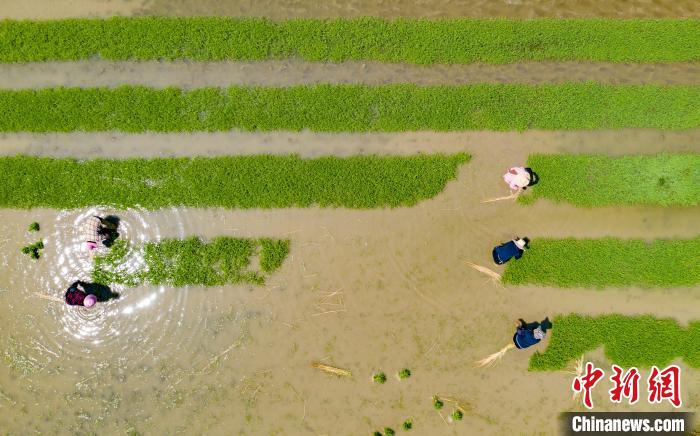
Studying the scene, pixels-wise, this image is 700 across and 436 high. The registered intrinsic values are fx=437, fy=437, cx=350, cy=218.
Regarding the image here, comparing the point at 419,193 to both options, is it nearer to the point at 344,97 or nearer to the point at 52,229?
the point at 344,97

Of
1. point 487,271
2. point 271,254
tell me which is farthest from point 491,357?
point 271,254

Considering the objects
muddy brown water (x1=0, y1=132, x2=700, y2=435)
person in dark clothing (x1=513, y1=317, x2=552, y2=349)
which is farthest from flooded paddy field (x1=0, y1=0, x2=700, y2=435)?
person in dark clothing (x1=513, y1=317, x2=552, y2=349)

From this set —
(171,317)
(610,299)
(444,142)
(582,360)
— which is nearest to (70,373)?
(171,317)

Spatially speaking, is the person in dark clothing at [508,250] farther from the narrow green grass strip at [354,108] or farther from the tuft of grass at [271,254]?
the tuft of grass at [271,254]

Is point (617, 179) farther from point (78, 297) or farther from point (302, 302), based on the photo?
point (78, 297)

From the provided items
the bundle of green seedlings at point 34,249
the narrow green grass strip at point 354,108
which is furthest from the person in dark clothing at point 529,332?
the bundle of green seedlings at point 34,249

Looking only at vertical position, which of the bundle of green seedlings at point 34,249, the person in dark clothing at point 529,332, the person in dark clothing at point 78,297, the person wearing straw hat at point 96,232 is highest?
the person wearing straw hat at point 96,232
